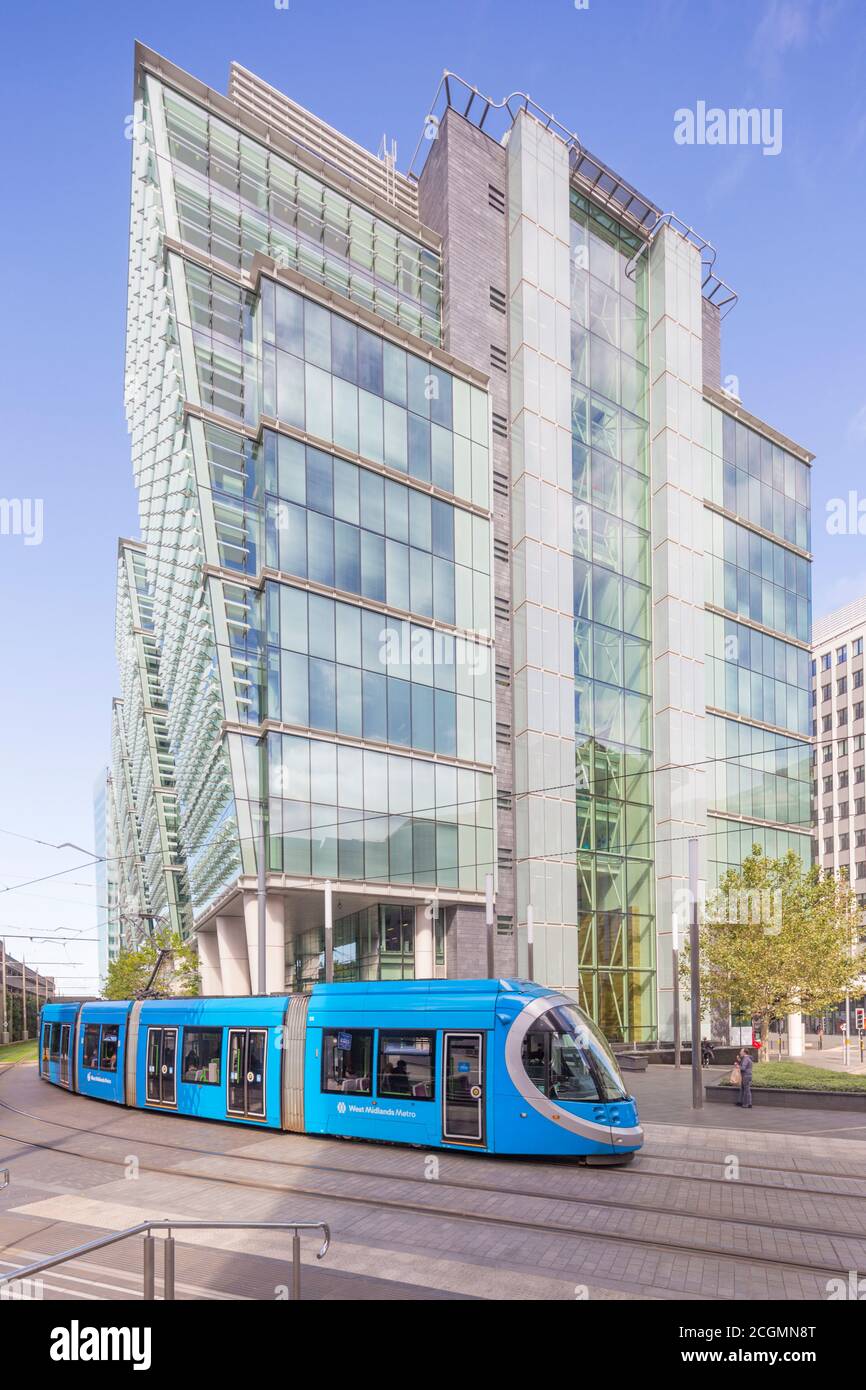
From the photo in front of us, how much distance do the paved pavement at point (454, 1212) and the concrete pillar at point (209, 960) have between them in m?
32.3

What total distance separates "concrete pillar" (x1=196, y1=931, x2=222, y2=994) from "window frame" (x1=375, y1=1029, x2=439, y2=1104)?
3720cm

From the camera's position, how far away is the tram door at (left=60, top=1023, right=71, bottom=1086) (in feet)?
102

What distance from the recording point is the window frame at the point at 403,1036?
17891 mm

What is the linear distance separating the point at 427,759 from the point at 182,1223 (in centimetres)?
3410

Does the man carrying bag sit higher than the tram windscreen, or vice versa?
the tram windscreen

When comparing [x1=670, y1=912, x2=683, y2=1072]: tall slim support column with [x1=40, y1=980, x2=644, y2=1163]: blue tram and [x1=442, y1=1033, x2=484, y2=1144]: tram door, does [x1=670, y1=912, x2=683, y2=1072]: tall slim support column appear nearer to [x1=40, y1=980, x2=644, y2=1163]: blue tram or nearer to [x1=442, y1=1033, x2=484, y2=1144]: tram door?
[x1=40, y1=980, x2=644, y2=1163]: blue tram

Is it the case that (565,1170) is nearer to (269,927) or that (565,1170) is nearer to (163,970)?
(269,927)

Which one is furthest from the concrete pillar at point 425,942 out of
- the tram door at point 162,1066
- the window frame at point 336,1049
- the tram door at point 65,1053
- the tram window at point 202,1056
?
the window frame at point 336,1049

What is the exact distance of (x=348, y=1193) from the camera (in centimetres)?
1508

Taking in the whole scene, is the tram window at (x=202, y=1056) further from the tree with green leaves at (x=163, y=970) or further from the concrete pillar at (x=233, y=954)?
the tree with green leaves at (x=163, y=970)

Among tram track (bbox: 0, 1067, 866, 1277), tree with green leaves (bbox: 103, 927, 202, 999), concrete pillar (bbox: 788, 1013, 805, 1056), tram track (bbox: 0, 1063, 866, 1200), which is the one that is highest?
tram track (bbox: 0, 1067, 866, 1277)

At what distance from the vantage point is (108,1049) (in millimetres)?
27094

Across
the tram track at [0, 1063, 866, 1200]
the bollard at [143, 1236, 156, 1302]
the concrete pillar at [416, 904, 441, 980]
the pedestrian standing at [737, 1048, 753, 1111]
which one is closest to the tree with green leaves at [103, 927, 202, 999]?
the concrete pillar at [416, 904, 441, 980]
